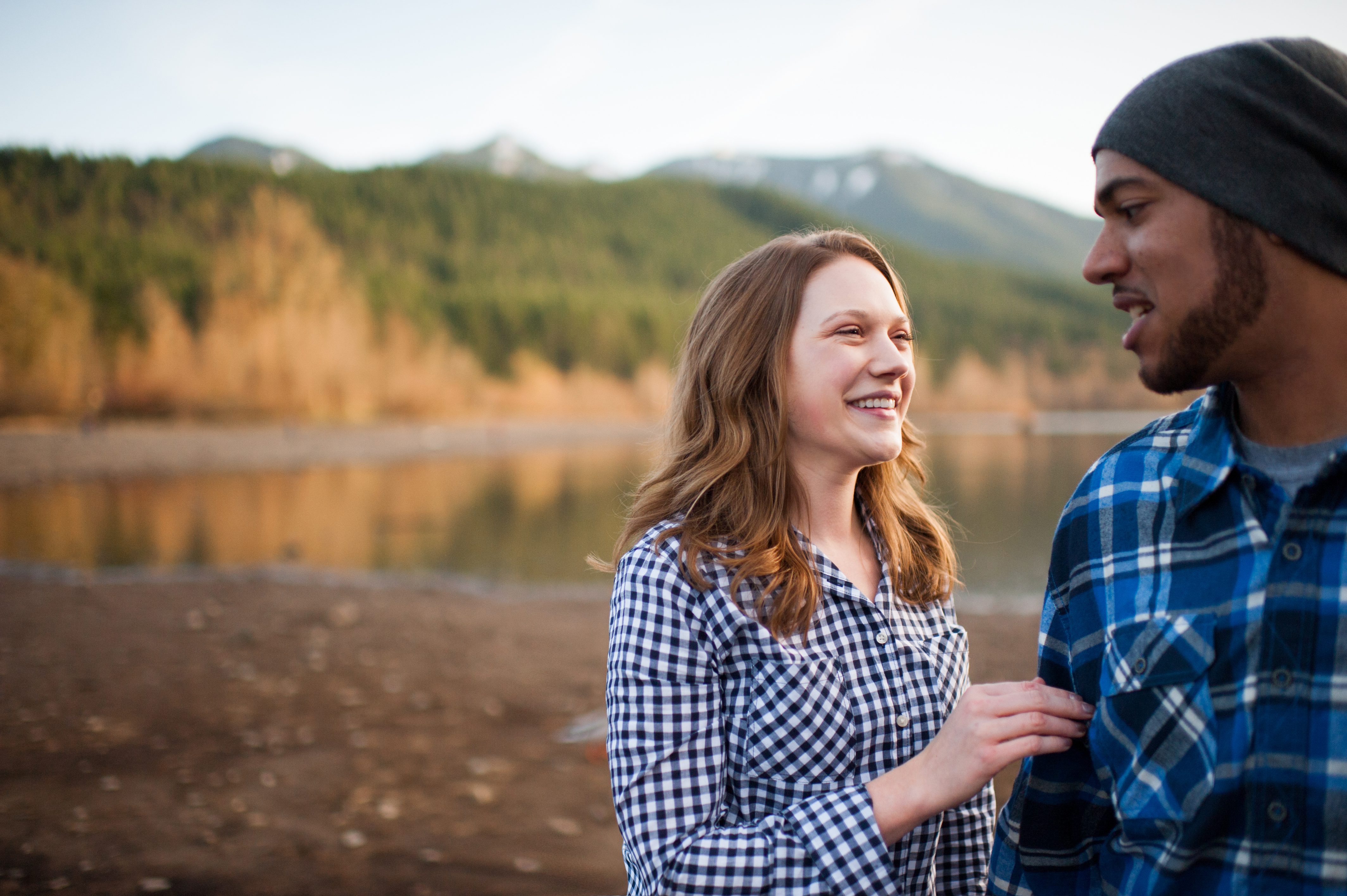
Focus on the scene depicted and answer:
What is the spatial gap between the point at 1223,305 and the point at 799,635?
3.22ft

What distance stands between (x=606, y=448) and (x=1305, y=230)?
155 ft

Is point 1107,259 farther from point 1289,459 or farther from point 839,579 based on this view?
point 839,579

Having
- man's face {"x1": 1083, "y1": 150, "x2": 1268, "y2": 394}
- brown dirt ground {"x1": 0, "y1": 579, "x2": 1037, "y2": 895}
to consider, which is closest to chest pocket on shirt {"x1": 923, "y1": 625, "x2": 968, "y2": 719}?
man's face {"x1": 1083, "y1": 150, "x2": 1268, "y2": 394}

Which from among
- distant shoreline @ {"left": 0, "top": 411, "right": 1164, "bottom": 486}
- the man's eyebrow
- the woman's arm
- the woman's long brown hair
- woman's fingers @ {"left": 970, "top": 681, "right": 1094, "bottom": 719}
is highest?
the man's eyebrow

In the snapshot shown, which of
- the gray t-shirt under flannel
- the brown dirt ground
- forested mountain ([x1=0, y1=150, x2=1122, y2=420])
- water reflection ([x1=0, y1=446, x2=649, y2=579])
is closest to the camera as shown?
the gray t-shirt under flannel

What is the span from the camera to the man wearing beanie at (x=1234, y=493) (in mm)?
1400

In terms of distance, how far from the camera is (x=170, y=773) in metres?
5.70

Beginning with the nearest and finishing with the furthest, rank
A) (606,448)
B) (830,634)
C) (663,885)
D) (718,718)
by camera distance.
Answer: (663,885)
(718,718)
(830,634)
(606,448)

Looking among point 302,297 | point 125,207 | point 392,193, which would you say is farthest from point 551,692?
point 392,193

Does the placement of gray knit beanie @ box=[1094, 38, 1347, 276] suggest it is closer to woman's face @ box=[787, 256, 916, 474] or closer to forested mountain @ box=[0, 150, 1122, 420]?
woman's face @ box=[787, 256, 916, 474]

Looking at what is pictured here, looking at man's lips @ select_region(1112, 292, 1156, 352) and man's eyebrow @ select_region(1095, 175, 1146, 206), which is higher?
man's eyebrow @ select_region(1095, 175, 1146, 206)

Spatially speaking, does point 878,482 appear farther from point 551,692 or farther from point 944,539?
point 551,692

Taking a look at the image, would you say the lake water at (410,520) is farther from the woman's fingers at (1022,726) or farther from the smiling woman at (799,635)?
the woman's fingers at (1022,726)

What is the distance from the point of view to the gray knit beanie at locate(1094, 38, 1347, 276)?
4.63ft
